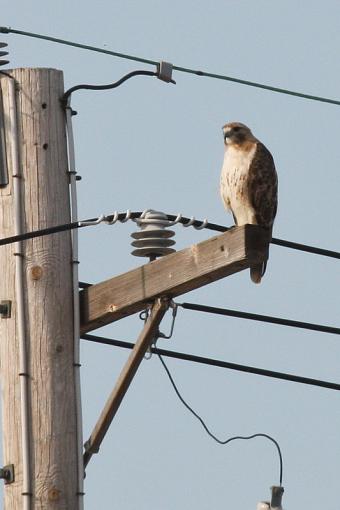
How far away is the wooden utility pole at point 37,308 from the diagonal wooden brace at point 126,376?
0.35 ft

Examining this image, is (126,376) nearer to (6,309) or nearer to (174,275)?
(174,275)

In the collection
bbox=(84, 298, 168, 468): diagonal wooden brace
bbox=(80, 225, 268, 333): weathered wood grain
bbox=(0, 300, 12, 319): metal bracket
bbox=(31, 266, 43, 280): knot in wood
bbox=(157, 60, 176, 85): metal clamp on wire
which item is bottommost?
bbox=(84, 298, 168, 468): diagonal wooden brace

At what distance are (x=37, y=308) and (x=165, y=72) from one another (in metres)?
1.71

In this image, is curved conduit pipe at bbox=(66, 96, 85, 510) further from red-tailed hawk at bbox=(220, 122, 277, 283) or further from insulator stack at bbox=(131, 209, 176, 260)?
red-tailed hawk at bbox=(220, 122, 277, 283)

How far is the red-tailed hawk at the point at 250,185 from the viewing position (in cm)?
789

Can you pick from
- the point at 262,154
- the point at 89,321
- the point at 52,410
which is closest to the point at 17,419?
the point at 52,410

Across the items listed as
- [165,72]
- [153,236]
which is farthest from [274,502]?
[165,72]

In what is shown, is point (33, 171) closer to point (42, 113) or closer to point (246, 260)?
point (42, 113)

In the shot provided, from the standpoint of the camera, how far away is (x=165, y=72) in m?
6.81

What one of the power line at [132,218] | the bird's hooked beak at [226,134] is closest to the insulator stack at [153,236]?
the power line at [132,218]

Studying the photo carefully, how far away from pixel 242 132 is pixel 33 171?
299 cm

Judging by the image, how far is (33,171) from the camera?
235 inches

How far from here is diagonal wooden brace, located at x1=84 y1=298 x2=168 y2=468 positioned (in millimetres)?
5609

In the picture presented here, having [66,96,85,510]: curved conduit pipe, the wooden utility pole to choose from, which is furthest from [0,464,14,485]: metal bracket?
[66,96,85,510]: curved conduit pipe
